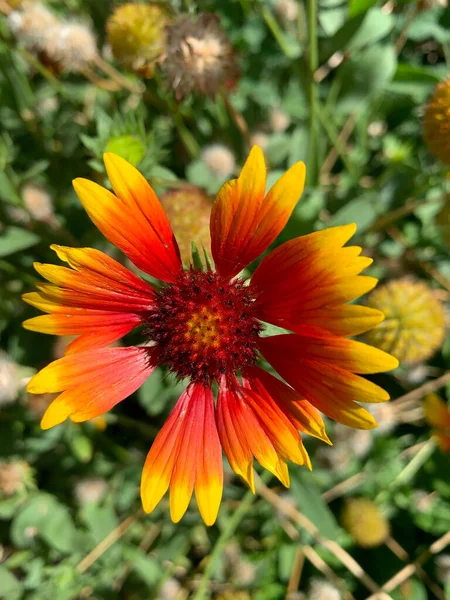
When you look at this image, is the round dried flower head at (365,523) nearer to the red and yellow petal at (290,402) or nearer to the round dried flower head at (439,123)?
the red and yellow petal at (290,402)

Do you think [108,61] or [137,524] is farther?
[108,61]

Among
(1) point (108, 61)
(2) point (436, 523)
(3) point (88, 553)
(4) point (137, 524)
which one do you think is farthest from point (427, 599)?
(1) point (108, 61)

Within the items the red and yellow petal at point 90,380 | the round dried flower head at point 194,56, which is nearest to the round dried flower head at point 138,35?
the round dried flower head at point 194,56

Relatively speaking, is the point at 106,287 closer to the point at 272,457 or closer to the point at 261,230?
the point at 261,230

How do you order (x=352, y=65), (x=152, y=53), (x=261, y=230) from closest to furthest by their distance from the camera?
(x=261, y=230) → (x=152, y=53) → (x=352, y=65)

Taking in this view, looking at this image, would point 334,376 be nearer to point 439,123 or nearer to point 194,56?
point 439,123

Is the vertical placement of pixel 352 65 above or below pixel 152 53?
below

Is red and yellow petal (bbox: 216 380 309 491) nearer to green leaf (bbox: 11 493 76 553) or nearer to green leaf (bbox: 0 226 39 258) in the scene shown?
green leaf (bbox: 0 226 39 258)
